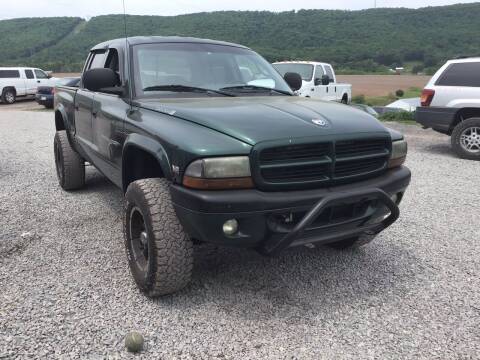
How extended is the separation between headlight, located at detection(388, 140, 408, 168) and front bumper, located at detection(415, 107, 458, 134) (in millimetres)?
5680

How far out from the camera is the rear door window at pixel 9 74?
2331 centimetres

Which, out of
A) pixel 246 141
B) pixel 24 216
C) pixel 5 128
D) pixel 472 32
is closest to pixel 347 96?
pixel 5 128

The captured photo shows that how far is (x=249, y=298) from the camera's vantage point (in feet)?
10.6

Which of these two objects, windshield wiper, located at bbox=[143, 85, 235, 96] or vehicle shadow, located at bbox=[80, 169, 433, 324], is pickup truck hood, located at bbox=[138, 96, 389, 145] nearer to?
windshield wiper, located at bbox=[143, 85, 235, 96]

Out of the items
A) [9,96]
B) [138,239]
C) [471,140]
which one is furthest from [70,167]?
[9,96]

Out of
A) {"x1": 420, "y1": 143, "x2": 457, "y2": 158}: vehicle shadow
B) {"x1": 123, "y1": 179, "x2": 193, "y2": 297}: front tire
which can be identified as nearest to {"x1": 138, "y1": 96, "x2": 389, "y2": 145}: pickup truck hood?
{"x1": 123, "y1": 179, "x2": 193, "y2": 297}: front tire

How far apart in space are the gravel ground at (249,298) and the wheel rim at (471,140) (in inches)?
147

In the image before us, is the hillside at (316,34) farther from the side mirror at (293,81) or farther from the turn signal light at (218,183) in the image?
the turn signal light at (218,183)

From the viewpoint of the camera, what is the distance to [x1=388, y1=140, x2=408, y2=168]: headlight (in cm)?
341

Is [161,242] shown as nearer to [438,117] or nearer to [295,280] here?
[295,280]

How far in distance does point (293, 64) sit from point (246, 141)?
37.1ft

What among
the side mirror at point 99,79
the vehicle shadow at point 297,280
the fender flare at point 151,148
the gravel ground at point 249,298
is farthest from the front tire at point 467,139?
the fender flare at point 151,148

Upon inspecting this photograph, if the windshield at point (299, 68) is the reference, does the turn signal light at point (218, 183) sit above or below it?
above

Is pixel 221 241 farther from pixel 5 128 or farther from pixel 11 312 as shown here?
pixel 5 128
